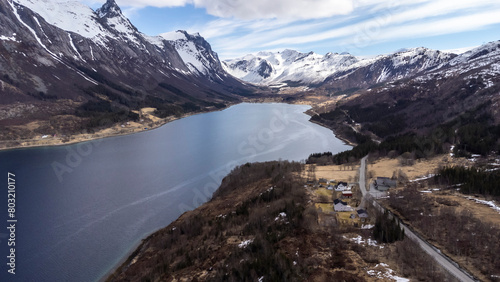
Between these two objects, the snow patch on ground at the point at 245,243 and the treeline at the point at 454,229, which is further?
the snow patch on ground at the point at 245,243

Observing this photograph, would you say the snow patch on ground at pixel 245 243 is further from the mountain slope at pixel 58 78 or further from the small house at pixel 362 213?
the mountain slope at pixel 58 78

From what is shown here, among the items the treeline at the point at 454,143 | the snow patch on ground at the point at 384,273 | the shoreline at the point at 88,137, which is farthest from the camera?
the shoreline at the point at 88,137

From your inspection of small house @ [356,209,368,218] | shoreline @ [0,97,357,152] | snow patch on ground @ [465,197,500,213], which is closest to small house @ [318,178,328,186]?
small house @ [356,209,368,218]

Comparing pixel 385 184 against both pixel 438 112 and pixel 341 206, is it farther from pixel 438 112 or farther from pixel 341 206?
pixel 438 112

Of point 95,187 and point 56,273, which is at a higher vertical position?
point 95,187

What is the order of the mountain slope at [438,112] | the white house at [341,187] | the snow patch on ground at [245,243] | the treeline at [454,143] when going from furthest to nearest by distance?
the mountain slope at [438,112] → the treeline at [454,143] → the white house at [341,187] → the snow patch on ground at [245,243]

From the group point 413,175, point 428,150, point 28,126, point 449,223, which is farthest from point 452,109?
point 28,126

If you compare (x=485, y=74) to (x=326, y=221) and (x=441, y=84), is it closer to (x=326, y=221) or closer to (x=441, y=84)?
(x=441, y=84)

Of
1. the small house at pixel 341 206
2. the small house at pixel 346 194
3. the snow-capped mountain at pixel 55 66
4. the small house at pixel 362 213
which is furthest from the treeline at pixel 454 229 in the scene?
the snow-capped mountain at pixel 55 66
